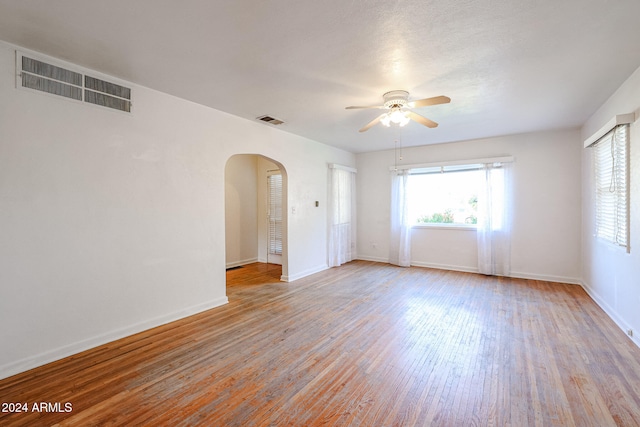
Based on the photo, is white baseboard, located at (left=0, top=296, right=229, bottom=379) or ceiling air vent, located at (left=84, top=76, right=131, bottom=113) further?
ceiling air vent, located at (left=84, top=76, right=131, bottom=113)

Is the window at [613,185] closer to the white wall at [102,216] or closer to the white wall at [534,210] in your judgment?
the white wall at [534,210]

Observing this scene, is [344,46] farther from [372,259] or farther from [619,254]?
[372,259]

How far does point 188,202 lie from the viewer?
3.55 metres

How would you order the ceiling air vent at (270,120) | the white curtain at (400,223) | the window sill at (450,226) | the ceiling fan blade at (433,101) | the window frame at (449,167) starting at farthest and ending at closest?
the white curtain at (400,223)
the window sill at (450,226)
the window frame at (449,167)
the ceiling air vent at (270,120)
the ceiling fan blade at (433,101)

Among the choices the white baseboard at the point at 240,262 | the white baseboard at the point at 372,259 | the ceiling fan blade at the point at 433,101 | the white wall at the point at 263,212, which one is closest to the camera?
the ceiling fan blade at the point at 433,101

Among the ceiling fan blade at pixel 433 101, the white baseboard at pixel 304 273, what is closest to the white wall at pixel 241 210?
the white baseboard at pixel 304 273

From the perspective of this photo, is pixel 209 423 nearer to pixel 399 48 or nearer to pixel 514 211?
pixel 399 48

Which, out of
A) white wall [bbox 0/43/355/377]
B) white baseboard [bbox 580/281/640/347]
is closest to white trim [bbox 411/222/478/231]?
white baseboard [bbox 580/281/640/347]

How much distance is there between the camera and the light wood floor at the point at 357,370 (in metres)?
1.85

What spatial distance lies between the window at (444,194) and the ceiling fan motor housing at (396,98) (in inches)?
128

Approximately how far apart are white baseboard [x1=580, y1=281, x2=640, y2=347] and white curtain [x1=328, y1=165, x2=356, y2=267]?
415 cm

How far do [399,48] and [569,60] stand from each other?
1594 mm

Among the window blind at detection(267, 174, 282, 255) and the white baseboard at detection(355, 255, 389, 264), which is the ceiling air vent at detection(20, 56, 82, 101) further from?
the white baseboard at detection(355, 255, 389, 264)

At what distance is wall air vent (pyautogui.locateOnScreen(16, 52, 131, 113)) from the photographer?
2383 millimetres
